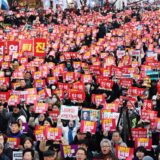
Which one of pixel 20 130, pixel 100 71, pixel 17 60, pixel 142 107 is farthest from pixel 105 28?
pixel 20 130

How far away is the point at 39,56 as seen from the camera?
1864 cm

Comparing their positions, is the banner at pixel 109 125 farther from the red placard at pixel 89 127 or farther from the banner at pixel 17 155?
the banner at pixel 17 155

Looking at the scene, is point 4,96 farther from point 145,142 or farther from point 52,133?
point 145,142

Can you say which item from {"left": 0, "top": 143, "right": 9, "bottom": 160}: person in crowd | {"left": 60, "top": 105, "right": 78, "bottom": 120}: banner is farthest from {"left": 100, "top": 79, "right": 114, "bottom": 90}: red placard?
{"left": 0, "top": 143, "right": 9, "bottom": 160}: person in crowd

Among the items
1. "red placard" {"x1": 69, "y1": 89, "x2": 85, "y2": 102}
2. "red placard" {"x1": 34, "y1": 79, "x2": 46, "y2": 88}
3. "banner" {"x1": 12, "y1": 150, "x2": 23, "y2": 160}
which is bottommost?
"banner" {"x1": 12, "y1": 150, "x2": 23, "y2": 160}

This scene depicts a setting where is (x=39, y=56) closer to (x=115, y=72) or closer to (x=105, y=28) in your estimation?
(x=115, y=72)

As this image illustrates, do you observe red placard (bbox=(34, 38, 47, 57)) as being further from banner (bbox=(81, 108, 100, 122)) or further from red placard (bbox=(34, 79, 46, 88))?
banner (bbox=(81, 108, 100, 122))

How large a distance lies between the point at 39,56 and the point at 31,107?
236 inches

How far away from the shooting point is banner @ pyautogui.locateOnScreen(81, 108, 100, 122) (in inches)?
467

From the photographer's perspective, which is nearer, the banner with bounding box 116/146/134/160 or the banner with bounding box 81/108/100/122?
the banner with bounding box 116/146/134/160

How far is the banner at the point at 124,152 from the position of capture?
9.48 m

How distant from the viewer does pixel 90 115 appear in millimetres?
11930

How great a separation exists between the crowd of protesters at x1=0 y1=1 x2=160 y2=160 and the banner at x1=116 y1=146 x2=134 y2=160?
0.05 metres

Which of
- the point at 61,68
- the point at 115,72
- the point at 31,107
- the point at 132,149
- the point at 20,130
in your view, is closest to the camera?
the point at 132,149
